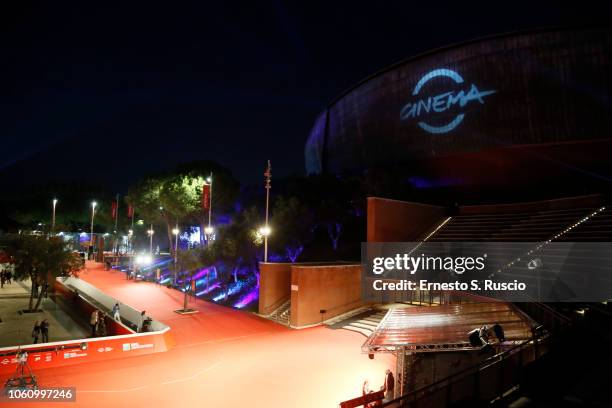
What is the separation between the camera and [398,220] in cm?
2527

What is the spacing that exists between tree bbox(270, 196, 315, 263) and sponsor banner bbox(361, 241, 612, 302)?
6.20 meters

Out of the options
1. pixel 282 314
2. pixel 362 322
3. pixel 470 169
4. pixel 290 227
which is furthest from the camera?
pixel 470 169

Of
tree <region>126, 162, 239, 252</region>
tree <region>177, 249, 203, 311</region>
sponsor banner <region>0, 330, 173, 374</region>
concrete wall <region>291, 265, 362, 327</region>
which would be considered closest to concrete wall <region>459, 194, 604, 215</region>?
concrete wall <region>291, 265, 362, 327</region>

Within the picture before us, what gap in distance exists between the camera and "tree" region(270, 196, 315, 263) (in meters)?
29.6

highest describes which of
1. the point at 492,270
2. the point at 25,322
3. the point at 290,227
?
the point at 290,227

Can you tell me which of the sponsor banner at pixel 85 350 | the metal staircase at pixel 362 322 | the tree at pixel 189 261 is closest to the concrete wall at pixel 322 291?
the metal staircase at pixel 362 322

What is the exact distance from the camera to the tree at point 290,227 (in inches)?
1164

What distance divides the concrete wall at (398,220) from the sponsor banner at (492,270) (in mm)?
710

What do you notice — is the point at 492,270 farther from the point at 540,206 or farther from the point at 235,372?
the point at 235,372

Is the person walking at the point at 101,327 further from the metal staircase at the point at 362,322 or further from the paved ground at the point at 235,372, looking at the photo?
the metal staircase at the point at 362,322

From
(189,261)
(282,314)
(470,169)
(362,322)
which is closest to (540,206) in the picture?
(470,169)

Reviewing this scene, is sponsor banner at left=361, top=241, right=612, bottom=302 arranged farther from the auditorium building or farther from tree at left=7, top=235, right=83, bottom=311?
tree at left=7, top=235, right=83, bottom=311

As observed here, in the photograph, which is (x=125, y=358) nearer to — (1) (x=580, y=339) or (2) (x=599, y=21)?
(1) (x=580, y=339)

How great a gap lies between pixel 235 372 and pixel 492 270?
13070mm
